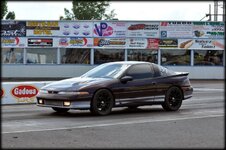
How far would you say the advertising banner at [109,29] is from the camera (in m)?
35.3

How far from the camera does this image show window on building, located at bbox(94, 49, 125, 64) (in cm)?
3569

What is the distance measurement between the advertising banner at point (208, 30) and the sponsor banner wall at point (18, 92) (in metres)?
22.1

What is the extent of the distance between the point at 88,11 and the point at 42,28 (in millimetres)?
47014

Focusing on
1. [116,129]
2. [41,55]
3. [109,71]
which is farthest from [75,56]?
[116,129]

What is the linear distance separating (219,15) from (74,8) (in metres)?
32.0

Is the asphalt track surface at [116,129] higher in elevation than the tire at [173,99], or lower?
lower

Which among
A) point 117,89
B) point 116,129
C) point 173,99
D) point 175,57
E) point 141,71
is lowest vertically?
point 116,129

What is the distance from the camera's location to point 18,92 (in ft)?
51.6

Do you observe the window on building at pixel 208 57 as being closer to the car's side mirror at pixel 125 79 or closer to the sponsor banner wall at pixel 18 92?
the sponsor banner wall at pixel 18 92

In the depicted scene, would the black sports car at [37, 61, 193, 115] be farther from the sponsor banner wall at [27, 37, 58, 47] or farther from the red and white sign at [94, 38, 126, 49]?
the sponsor banner wall at [27, 37, 58, 47]

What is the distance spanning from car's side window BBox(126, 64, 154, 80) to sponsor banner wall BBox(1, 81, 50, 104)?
4751mm

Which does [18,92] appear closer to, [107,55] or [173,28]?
[107,55]

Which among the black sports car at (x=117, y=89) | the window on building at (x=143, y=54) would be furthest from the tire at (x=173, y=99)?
the window on building at (x=143, y=54)

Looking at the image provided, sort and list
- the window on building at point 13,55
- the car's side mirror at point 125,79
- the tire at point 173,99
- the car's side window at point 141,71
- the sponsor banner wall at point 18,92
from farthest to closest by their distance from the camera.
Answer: the window on building at point 13,55 < the sponsor banner wall at point 18,92 < the tire at point 173,99 < the car's side window at point 141,71 < the car's side mirror at point 125,79
